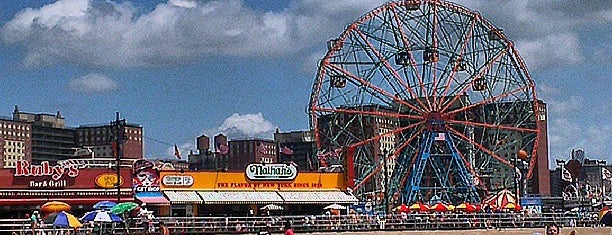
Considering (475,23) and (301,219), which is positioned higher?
(475,23)

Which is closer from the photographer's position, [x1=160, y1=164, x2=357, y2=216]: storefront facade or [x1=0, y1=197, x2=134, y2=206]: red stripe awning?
[x1=0, y1=197, x2=134, y2=206]: red stripe awning

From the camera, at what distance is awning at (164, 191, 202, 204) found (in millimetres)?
63625

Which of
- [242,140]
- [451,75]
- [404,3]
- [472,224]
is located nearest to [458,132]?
[451,75]

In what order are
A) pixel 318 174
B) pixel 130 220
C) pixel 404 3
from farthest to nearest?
pixel 404 3 < pixel 318 174 < pixel 130 220

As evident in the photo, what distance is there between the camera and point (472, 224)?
2376 inches

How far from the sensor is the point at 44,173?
61.0 metres

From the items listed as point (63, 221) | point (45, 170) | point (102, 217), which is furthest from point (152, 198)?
point (63, 221)

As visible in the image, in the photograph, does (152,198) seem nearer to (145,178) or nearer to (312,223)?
(145,178)

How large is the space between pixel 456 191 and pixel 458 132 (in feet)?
15.9

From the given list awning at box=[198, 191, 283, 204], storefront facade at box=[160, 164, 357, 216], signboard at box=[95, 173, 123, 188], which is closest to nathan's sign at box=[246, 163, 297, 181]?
storefront facade at box=[160, 164, 357, 216]

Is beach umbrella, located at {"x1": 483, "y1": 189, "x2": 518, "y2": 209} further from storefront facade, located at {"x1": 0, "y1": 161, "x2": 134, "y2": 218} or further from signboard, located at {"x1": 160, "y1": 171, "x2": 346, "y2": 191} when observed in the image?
storefront facade, located at {"x1": 0, "y1": 161, "x2": 134, "y2": 218}

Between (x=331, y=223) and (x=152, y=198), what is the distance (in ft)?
42.7

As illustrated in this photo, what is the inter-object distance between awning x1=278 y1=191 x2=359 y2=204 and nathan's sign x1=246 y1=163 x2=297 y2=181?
1.21 metres

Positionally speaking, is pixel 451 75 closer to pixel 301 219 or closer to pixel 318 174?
pixel 318 174
